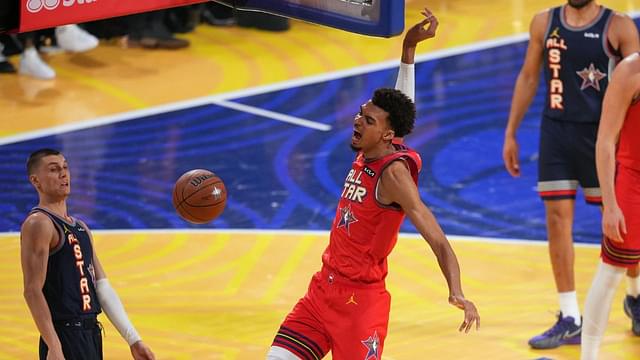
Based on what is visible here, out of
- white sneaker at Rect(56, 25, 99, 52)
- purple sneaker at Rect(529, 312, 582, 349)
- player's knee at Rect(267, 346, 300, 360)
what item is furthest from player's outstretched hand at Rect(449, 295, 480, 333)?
white sneaker at Rect(56, 25, 99, 52)

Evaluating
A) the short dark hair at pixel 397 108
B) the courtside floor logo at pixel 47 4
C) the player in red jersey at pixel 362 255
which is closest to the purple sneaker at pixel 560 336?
the player in red jersey at pixel 362 255

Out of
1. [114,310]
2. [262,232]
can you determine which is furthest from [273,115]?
[114,310]

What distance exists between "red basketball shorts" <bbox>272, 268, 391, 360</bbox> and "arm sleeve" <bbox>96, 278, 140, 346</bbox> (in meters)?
0.78

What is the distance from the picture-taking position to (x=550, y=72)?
921 centimetres

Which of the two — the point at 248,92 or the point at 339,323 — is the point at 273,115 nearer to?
the point at 248,92

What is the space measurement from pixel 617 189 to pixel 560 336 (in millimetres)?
1339

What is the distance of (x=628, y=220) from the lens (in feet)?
26.1

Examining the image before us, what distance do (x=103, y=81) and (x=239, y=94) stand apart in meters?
1.51

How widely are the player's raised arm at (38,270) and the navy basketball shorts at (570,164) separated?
11.9 feet

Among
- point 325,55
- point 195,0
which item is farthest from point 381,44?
point 195,0

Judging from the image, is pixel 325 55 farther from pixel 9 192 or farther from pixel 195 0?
pixel 195 0

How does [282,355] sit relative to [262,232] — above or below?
above

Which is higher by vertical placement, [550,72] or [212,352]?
[550,72]

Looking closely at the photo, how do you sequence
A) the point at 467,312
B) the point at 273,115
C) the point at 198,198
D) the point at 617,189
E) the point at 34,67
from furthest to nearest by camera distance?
the point at 34,67, the point at 273,115, the point at 617,189, the point at 198,198, the point at 467,312
